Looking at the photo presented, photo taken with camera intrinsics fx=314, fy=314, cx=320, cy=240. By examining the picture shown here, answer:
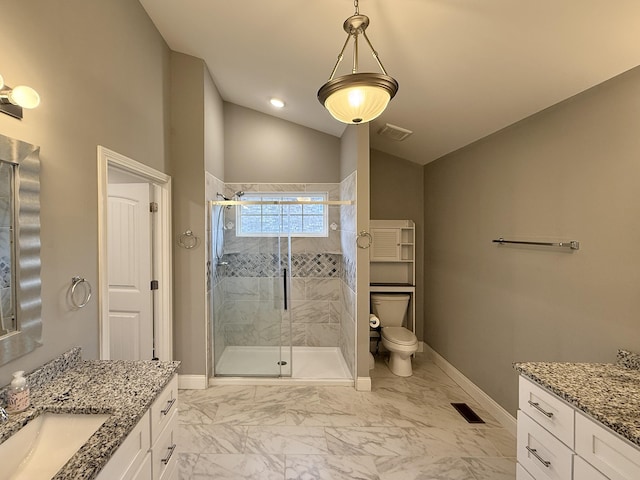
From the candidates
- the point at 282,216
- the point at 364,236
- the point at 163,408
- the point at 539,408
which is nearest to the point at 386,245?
the point at 364,236

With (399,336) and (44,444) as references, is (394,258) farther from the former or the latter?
(44,444)

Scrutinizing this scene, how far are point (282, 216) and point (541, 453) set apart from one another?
107 inches

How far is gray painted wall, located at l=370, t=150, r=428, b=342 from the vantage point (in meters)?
3.86

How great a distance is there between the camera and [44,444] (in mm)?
1148

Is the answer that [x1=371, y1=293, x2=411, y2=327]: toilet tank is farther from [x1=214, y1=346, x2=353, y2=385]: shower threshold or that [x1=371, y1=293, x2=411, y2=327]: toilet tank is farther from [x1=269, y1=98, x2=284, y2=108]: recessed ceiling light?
[x1=269, y1=98, x2=284, y2=108]: recessed ceiling light

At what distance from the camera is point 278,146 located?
150 inches

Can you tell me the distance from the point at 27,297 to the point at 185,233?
5.20ft

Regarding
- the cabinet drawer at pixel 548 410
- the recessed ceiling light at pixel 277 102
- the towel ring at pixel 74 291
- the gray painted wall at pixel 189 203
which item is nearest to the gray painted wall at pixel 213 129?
the gray painted wall at pixel 189 203

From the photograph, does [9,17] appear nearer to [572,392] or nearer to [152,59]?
[152,59]

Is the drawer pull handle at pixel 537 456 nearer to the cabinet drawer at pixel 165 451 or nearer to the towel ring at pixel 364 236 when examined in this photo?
the cabinet drawer at pixel 165 451

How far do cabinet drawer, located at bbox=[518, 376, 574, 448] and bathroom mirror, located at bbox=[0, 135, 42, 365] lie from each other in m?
2.23

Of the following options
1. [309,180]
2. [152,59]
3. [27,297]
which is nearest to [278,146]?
[309,180]

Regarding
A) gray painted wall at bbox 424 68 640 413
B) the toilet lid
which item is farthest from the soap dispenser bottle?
the toilet lid

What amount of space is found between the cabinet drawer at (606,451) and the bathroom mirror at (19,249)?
2247 millimetres
